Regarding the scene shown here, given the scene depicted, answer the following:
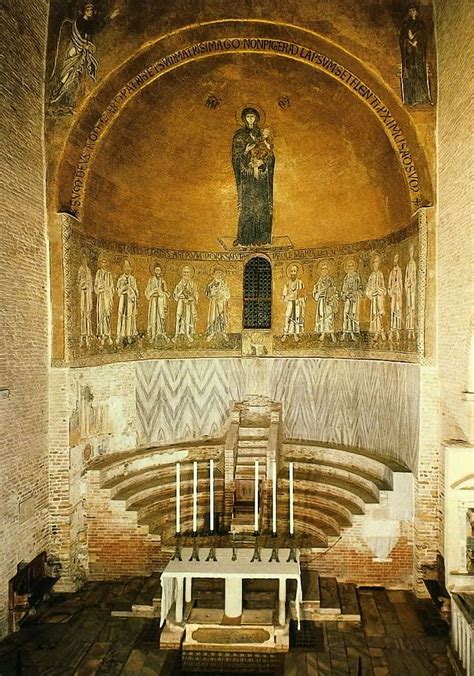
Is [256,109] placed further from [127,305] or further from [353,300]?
[127,305]

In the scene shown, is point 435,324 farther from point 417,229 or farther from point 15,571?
point 15,571

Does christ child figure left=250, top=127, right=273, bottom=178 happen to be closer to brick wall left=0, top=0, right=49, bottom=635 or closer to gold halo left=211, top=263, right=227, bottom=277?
gold halo left=211, top=263, right=227, bottom=277

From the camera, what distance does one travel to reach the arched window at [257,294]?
13.9 metres

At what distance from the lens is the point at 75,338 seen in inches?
401

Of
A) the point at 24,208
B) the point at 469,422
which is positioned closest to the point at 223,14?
the point at 24,208

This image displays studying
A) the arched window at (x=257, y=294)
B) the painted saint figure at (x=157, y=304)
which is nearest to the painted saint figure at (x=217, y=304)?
the arched window at (x=257, y=294)

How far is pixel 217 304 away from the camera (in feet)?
45.5

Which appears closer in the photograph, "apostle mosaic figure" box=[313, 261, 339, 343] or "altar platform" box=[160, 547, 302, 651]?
"altar platform" box=[160, 547, 302, 651]

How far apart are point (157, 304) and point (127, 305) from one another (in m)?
0.99

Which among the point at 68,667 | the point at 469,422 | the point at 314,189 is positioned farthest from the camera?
the point at 314,189

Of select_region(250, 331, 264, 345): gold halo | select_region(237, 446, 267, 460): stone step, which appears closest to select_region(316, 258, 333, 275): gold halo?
select_region(250, 331, 264, 345): gold halo

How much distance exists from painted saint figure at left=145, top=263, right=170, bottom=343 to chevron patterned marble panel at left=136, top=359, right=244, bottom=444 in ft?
2.38

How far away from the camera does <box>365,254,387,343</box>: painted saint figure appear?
459 inches

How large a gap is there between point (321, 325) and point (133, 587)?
721 centimetres
